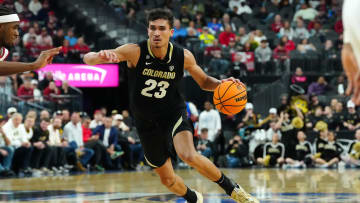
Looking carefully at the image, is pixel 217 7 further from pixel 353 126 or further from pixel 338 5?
pixel 353 126

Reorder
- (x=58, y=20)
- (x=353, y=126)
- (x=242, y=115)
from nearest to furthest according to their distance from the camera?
(x=353, y=126), (x=242, y=115), (x=58, y=20)

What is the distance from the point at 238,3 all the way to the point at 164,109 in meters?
18.9

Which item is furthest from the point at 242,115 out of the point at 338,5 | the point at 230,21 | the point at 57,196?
the point at 57,196

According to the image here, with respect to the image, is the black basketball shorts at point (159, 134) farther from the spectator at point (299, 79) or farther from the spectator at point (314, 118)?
the spectator at point (299, 79)

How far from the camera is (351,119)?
18.7 meters

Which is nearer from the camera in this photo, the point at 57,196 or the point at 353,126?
the point at 57,196

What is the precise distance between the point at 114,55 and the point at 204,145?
12.5 meters

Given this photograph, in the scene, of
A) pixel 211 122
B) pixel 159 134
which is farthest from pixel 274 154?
pixel 159 134

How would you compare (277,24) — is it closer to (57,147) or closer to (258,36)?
(258,36)

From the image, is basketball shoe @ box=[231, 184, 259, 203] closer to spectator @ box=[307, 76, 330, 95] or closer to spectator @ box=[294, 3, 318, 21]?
spectator @ box=[307, 76, 330, 95]

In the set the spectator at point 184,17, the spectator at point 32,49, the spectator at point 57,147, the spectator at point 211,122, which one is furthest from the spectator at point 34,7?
the spectator at point 57,147

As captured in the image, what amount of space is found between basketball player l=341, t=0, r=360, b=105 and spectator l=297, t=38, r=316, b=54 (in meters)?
17.6

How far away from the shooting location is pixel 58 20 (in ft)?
76.4

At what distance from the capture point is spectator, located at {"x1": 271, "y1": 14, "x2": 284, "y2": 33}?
23578mm
